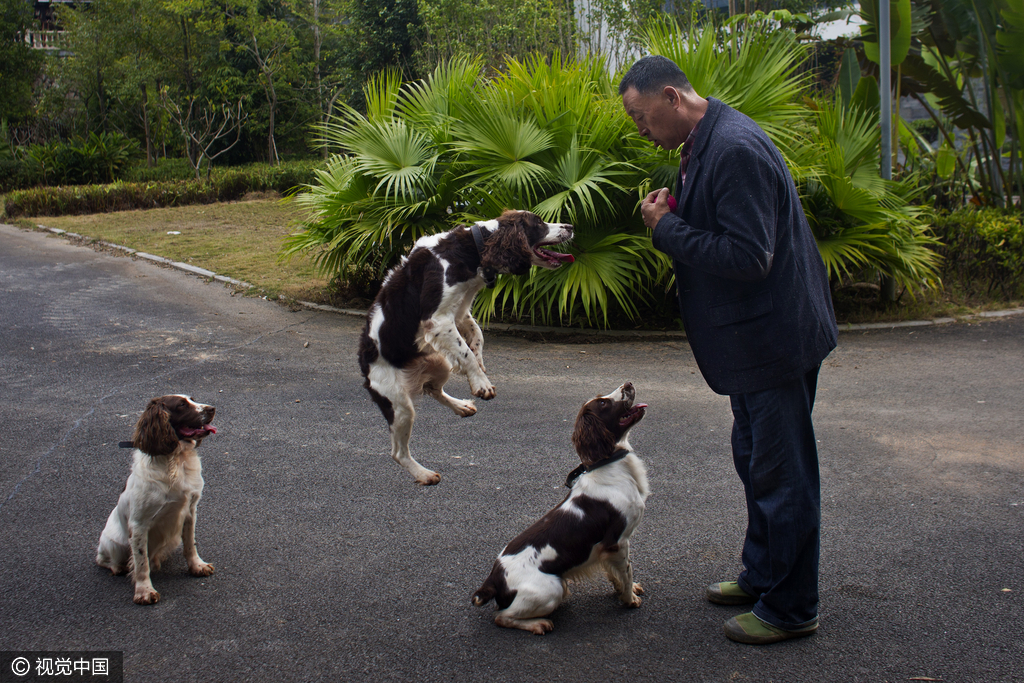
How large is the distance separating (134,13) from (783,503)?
89.6 ft

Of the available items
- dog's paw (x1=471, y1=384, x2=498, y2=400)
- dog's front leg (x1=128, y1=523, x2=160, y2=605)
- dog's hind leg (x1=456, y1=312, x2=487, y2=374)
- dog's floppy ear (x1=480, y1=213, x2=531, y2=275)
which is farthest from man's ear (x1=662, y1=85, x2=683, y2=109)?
dog's front leg (x1=128, y1=523, x2=160, y2=605)

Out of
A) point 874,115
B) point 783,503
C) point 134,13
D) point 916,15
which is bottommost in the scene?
point 783,503

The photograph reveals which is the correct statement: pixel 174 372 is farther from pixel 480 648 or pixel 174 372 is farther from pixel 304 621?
pixel 480 648

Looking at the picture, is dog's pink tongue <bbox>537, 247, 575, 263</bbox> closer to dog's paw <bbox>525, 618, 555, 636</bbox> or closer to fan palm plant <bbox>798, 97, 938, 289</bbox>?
dog's paw <bbox>525, 618, 555, 636</bbox>

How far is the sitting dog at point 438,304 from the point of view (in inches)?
118

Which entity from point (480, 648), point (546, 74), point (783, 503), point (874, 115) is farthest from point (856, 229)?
point (480, 648)

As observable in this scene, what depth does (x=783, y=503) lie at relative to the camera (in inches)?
127

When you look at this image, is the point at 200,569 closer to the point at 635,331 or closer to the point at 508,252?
the point at 508,252

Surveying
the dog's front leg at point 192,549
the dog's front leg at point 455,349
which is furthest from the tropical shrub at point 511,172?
the dog's front leg at point 455,349

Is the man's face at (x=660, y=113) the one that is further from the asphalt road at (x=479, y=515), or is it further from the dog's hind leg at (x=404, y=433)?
the asphalt road at (x=479, y=515)

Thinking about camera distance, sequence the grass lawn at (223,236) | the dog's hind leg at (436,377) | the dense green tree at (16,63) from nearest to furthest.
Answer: the dog's hind leg at (436,377)
the grass lawn at (223,236)
the dense green tree at (16,63)

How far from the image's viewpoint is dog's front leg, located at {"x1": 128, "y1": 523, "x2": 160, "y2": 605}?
401cm

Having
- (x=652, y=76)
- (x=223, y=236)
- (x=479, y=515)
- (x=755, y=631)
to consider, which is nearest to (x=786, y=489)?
(x=755, y=631)

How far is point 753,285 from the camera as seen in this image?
305cm
